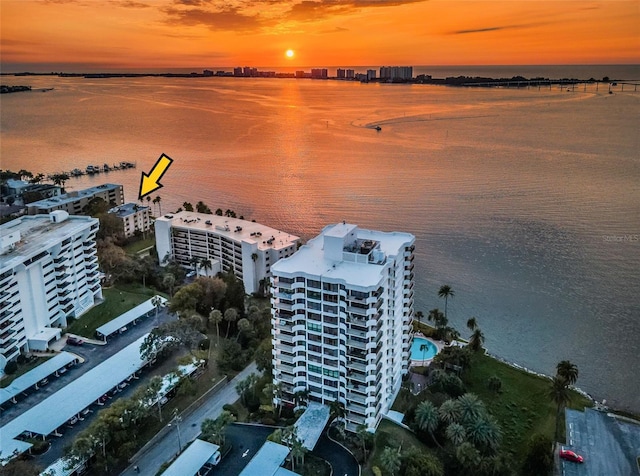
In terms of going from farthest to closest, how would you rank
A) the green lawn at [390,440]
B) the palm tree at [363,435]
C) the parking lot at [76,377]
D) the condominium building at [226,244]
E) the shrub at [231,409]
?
the condominium building at [226,244] < the shrub at [231,409] < the parking lot at [76,377] < the green lawn at [390,440] < the palm tree at [363,435]

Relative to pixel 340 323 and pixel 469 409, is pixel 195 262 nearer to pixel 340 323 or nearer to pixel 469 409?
pixel 340 323

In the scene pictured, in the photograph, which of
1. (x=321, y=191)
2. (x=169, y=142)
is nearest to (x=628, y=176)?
(x=321, y=191)

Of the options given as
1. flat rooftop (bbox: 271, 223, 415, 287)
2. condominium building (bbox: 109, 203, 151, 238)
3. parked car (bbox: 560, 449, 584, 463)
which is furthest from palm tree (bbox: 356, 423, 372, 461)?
condominium building (bbox: 109, 203, 151, 238)

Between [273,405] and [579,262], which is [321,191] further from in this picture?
[273,405]

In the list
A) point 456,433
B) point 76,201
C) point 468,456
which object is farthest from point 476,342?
point 76,201

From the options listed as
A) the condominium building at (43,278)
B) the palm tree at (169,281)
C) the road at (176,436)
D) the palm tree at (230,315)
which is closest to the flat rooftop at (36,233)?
the condominium building at (43,278)

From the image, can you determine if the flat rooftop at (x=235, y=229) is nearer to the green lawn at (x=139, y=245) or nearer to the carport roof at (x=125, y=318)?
the green lawn at (x=139, y=245)

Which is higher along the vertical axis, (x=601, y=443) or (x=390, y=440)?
(x=390, y=440)
